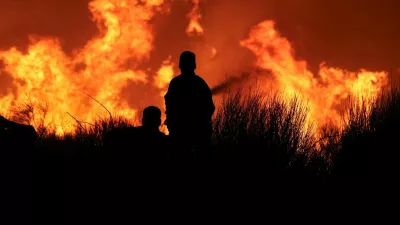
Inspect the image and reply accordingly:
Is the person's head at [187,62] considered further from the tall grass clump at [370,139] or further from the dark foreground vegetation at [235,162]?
the tall grass clump at [370,139]

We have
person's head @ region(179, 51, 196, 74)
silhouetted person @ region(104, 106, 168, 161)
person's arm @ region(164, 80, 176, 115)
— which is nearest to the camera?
person's head @ region(179, 51, 196, 74)

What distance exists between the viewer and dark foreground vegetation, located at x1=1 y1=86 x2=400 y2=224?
7168 mm

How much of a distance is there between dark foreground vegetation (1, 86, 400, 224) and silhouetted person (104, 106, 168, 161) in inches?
4.7

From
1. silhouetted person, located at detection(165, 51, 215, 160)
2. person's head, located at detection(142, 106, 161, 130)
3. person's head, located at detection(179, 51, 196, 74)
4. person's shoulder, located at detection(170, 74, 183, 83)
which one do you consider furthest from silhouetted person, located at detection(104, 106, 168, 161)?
person's head, located at detection(179, 51, 196, 74)

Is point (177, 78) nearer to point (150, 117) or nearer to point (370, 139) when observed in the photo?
point (150, 117)

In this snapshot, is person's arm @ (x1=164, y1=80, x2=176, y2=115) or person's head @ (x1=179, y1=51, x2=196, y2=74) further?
person's arm @ (x1=164, y1=80, x2=176, y2=115)

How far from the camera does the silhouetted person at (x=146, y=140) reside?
7.75 m

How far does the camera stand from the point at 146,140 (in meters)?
7.74

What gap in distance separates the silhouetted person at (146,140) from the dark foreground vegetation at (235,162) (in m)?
0.12

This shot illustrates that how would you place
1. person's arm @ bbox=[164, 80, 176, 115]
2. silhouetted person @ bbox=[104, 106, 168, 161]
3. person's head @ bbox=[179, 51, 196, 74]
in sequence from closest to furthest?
person's head @ bbox=[179, 51, 196, 74]
person's arm @ bbox=[164, 80, 176, 115]
silhouetted person @ bbox=[104, 106, 168, 161]

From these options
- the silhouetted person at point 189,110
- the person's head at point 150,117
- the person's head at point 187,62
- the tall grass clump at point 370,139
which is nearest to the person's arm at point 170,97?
the silhouetted person at point 189,110

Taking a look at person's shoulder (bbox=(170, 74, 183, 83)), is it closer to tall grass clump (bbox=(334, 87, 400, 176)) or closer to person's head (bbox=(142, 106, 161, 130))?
person's head (bbox=(142, 106, 161, 130))

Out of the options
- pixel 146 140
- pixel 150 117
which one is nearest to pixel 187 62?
pixel 150 117

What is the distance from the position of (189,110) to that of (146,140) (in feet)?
4.54
